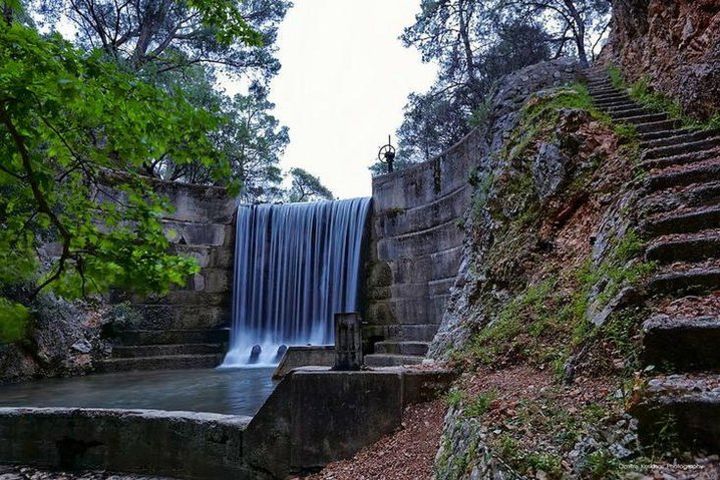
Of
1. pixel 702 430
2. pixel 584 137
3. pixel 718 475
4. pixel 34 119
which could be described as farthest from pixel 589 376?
pixel 584 137

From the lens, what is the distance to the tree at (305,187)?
33.3 meters

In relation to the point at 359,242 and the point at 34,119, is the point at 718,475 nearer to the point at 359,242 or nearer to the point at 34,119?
the point at 34,119

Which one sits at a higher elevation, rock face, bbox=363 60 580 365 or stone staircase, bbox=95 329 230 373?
rock face, bbox=363 60 580 365

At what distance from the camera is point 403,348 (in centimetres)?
981

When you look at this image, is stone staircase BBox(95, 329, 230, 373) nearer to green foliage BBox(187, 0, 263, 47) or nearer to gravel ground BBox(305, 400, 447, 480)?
gravel ground BBox(305, 400, 447, 480)

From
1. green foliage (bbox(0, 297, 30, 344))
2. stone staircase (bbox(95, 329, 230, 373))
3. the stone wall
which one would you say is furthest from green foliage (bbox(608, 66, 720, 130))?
stone staircase (bbox(95, 329, 230, 373))

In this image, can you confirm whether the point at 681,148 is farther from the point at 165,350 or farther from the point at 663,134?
the point at 165,350

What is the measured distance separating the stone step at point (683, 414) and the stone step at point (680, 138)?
3.95 m

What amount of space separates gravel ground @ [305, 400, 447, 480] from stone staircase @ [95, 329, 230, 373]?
340 inches

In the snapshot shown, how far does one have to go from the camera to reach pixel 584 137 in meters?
6.12

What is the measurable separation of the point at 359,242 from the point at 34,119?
10.6m

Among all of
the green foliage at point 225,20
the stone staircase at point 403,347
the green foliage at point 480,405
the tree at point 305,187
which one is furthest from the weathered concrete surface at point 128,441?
the tree at point 305,187

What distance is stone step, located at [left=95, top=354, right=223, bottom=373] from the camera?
10.9 meters

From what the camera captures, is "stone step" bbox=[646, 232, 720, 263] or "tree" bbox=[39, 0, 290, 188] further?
"tree" bbox=[39, 0, 290, 188]
